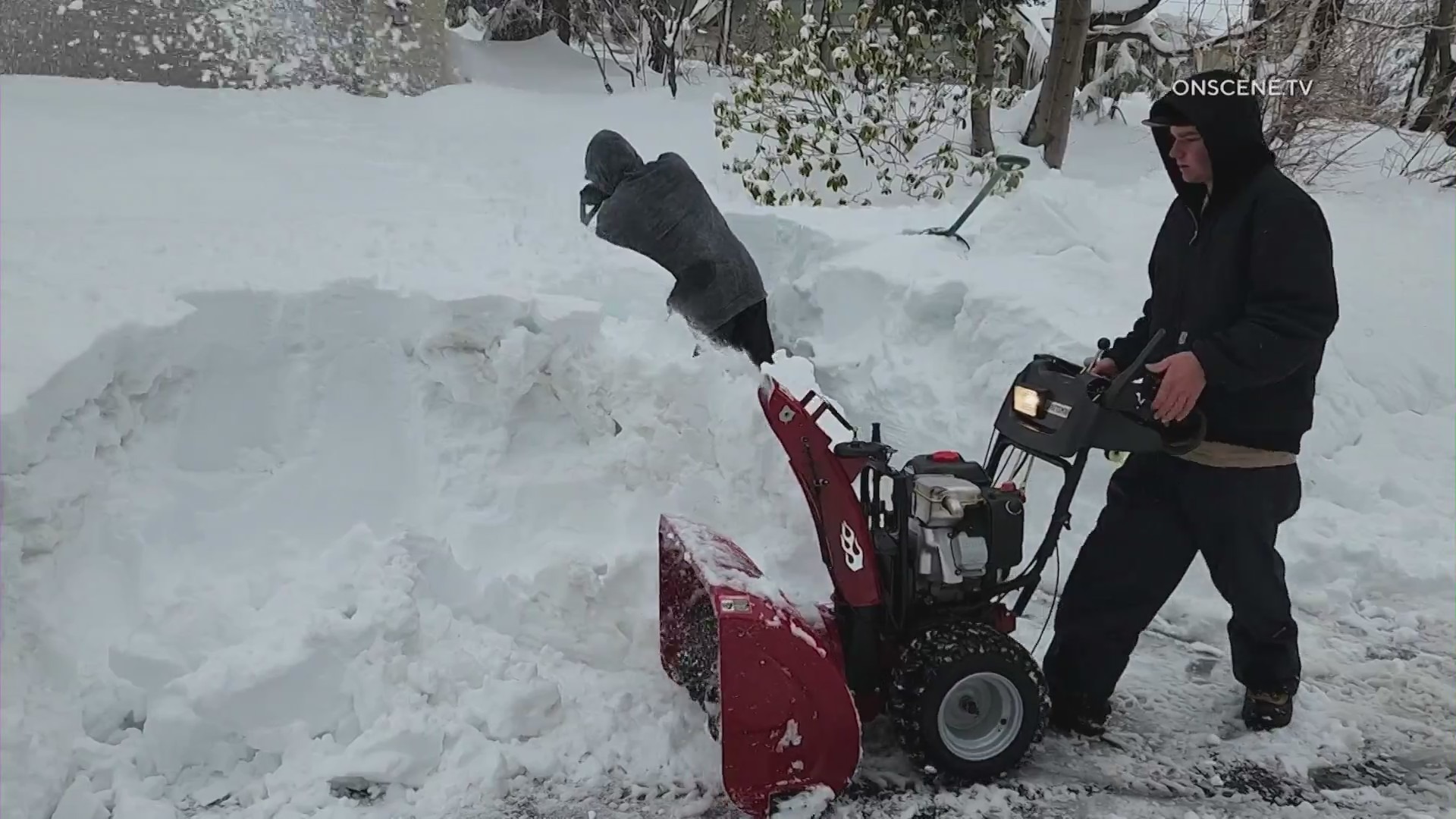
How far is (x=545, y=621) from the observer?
3348 millimetres

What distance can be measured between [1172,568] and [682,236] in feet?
10.0

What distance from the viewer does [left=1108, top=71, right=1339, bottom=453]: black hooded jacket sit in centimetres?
257

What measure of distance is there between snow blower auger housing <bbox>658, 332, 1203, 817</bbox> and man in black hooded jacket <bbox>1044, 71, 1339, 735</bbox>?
18 centimetres

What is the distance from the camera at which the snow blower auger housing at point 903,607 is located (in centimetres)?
254

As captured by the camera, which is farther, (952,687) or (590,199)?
(590,199)

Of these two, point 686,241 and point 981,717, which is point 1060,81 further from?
point 981,717

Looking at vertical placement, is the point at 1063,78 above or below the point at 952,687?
above

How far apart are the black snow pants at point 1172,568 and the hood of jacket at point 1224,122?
2.59 ft

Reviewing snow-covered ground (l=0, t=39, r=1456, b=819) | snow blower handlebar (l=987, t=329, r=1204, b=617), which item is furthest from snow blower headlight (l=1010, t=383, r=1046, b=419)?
snow-covered ground (l=0, t=39, r=1456, b=819)

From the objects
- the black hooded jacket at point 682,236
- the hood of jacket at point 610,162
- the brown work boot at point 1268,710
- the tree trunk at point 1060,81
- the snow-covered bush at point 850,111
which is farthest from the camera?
the tree trunk at point 1060,81

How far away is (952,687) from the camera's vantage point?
8.86 feet

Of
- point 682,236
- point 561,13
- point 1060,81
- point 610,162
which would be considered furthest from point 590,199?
point 561,13

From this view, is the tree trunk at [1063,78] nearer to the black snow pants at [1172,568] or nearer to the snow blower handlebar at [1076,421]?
the black snow pants at [1172,568]

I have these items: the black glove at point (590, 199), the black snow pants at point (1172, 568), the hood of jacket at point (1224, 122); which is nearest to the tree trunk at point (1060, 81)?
the black glove at point (590, 199)
